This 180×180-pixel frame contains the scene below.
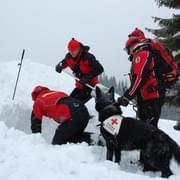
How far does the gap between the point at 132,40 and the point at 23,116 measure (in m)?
4.11

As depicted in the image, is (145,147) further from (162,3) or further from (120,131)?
(162,3)

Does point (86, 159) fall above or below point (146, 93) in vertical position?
below

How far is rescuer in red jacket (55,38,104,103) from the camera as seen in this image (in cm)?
906

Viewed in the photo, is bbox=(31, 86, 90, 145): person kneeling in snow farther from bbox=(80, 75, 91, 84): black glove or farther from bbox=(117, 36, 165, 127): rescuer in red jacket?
bbox=(80, 75, 91, 84): black glove

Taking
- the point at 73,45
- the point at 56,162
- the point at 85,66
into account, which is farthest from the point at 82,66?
the point at 56,162

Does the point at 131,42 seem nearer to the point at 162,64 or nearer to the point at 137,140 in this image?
the point at 162,64

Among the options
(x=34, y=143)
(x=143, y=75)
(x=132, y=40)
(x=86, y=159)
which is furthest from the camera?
(x=132, y=40)

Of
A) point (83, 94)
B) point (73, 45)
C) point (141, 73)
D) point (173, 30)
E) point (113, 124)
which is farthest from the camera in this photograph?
point (173, 30)

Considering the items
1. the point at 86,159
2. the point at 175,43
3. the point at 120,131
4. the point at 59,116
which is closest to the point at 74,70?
the point at 59,116

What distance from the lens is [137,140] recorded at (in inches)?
261

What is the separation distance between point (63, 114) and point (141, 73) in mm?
1478

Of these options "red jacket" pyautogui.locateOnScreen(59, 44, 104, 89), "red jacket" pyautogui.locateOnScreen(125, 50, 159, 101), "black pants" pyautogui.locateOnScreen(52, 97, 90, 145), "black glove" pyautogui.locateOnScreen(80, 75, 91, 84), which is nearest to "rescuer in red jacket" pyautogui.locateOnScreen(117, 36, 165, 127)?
"red jacket" pyautogui.locateOnScreen(125, 50, 159, 101)

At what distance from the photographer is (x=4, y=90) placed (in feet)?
43.1

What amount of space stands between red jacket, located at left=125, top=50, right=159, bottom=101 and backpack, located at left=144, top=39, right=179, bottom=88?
0.52ft
